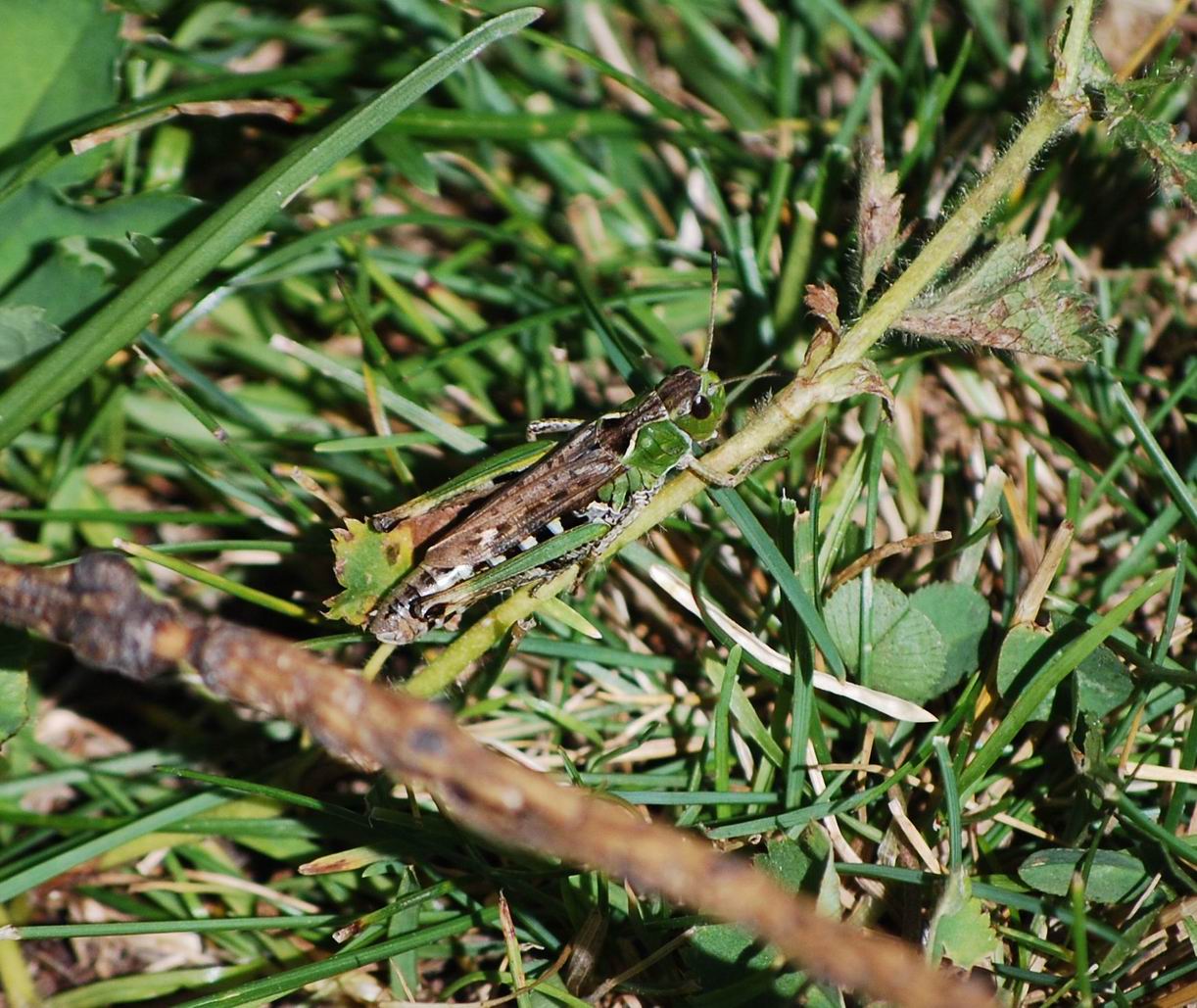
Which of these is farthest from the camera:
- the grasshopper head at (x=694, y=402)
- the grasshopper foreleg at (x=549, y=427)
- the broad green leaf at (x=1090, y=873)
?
the grasshopper foreleg at (x=549, y=427)

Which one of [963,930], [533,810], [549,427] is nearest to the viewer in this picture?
[533,810]

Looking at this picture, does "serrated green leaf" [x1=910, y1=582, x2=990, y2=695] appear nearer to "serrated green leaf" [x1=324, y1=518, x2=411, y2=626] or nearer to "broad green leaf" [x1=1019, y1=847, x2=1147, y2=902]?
"broad green leaf" [x1=1019, y1=847, x2=1147, y2=902]

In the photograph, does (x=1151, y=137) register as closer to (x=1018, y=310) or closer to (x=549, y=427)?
(x=1018, y=310)

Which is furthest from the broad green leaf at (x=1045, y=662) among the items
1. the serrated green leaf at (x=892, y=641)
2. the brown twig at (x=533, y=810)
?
the brown twig at (x=533, y=810)

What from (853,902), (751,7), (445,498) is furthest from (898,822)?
(751,7)

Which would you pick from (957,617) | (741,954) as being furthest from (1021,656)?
(741,954)

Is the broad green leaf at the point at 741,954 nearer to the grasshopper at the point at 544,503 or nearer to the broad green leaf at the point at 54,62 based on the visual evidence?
the grasshopper at the point at 544,503

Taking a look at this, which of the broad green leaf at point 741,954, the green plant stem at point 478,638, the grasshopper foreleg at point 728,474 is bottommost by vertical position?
the broad green leaf at point 741,954
